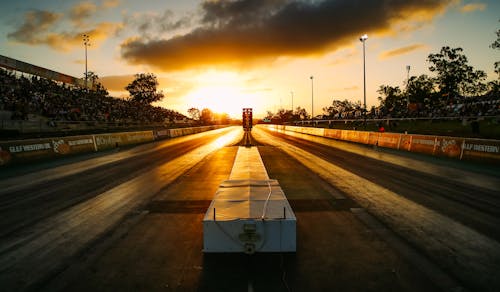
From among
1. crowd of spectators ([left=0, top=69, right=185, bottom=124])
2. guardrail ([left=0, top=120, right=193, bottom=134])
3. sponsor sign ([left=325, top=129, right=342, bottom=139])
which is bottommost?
sponsor sign ([left=325, top=129, right=342, bottom=139])

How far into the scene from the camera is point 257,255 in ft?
17.5

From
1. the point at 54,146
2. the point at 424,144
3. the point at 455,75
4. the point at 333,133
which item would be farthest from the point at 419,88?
the point at 54,146

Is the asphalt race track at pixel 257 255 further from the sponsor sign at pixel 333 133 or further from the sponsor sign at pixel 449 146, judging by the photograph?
the sponsor sign at pixel 333 133

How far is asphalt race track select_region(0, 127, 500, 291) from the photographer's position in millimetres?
4469

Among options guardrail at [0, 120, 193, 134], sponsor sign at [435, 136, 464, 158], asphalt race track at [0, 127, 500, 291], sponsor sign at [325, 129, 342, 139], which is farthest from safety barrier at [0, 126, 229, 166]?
sponsor sign at [435, 136, 464, 158]

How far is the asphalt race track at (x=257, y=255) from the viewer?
4.47 m

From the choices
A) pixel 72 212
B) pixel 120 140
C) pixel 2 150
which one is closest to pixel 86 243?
pixel 72 212

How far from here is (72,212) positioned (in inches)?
307

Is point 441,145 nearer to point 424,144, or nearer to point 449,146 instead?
point 449,146

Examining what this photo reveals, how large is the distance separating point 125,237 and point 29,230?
219 cm

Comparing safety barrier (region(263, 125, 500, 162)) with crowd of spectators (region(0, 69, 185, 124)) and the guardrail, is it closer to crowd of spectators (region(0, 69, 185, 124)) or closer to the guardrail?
the guardrail

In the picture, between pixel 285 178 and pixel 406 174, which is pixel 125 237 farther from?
pixel 406 174

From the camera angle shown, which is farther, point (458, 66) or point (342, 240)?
point (458, 66)

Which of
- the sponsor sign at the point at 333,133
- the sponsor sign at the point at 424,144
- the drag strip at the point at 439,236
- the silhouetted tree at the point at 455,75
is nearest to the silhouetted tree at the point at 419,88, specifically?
the silhouetted tree at the point at 455,75
